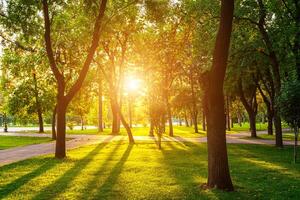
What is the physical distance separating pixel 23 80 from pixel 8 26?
34438mm

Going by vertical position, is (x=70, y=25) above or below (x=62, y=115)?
above

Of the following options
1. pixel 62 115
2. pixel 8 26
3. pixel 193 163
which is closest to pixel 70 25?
pixel 8 26

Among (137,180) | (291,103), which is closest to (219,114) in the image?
(137,180)

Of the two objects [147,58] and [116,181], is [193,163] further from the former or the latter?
[147,58]

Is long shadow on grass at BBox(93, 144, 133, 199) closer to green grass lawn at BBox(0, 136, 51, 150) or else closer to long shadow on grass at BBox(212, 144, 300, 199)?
long shadow on grass at BBox(212, 144, 300, 199)

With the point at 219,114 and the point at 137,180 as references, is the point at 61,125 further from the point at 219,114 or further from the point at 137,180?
the point at 219,114

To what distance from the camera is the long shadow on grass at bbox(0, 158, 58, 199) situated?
12000 millimetres

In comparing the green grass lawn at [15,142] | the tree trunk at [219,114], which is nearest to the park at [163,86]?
the tree trunk at [219,114]

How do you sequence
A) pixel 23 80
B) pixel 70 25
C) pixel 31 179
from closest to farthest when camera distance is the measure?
pixel 31 179
pixel 70 25
pixel 23 80

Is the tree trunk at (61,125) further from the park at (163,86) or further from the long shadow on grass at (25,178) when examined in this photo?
the long shadow on grass at (25,178)

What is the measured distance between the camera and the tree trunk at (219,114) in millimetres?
11352

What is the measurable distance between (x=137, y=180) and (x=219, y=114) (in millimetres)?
4002

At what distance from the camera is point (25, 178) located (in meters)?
14.5

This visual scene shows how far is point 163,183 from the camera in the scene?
12.9 meters
